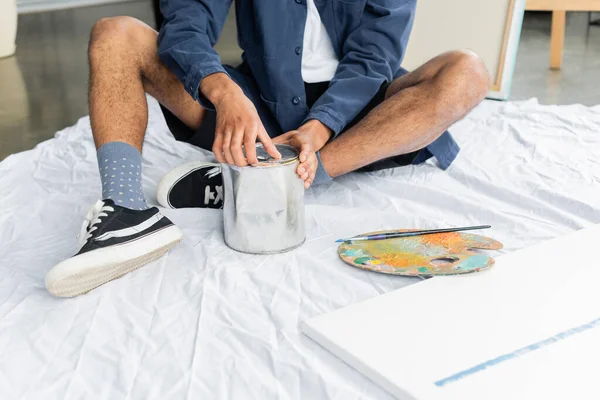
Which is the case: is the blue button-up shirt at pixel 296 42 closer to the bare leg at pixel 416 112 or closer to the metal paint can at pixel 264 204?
the bare leg at pixel 416 112

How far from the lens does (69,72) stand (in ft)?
11.6

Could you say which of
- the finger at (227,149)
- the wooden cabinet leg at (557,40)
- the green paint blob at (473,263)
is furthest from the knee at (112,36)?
the wooden cabinet leg at (557,40)

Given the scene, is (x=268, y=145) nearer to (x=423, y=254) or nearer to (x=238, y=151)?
(x=238, y=151)

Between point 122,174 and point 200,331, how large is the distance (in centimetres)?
42

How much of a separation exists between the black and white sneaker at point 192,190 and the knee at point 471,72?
0.58 meters

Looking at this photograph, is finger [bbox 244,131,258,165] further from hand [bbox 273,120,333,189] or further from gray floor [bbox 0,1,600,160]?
gray floor [bbox 0,1,600,160]

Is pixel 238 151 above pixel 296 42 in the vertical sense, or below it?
below

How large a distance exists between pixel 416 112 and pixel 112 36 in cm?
67

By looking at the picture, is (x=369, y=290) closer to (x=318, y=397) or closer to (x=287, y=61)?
(x=318, y=397)

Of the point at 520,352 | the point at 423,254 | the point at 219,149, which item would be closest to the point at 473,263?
the point at 423,254

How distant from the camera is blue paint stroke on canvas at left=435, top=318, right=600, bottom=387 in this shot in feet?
3.20

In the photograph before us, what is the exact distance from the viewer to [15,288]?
130 centimetres

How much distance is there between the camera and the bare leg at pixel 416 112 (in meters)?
1.56

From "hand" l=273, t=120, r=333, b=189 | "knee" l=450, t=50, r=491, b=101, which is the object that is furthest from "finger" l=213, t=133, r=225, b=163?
"knee" l=450, t=50, r=491, b=101
